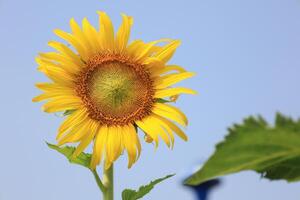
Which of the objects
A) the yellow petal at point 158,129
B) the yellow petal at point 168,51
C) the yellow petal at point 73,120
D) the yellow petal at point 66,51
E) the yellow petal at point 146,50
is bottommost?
the yellow petal at point 158,129

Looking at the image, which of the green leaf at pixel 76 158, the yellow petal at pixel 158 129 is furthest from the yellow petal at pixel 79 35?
the green leaf at pixel 76 158

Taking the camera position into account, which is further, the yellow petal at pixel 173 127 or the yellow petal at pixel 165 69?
the yellow petal at pixel 165 69

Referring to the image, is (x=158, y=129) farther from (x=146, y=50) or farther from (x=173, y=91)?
(x=146, y=50)

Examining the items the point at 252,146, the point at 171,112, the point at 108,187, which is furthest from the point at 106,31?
the point at 252,146

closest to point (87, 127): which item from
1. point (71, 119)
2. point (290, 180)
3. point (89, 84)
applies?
point (71, 119)

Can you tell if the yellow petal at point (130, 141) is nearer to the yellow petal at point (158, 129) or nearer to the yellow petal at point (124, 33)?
the yellow petal at point (158, 129)

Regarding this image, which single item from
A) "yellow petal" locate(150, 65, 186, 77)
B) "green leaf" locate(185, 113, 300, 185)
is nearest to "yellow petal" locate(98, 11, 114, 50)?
"yellow petal" locate(150, 65, 186, 77)

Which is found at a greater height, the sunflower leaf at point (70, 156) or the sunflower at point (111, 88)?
the sunflower at point (111, 88)
